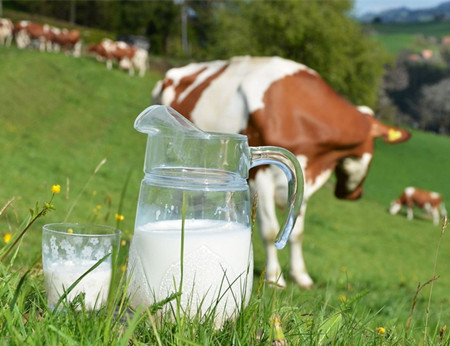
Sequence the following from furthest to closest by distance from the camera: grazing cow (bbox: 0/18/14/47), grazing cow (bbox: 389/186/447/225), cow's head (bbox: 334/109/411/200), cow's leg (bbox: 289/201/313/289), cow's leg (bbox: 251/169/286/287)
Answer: grazing cow (bbox: 0/18/14/47) → grazing cow (bbox: 389/186/447/225) → cow's head (bbox: 334/109/411/200) → cow's leg (bbox: 289/201/313/289) → cow's leg (bbox: 251/169/286/287)

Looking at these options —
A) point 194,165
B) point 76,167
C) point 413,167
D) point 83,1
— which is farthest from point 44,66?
point 83,1

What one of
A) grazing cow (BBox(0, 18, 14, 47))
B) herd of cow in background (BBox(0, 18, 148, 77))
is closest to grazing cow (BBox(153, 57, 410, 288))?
herd of cow in background (BBox(0, 18, 148, 77))

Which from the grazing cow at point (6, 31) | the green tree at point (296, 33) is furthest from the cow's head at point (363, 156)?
the grazing cow at point (6, 31)

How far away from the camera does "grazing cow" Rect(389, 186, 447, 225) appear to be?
2015 cm

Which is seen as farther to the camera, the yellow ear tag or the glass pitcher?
the yellow ear tag

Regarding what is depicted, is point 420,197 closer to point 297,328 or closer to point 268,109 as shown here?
point 268,109

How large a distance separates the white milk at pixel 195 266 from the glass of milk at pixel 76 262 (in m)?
0.12

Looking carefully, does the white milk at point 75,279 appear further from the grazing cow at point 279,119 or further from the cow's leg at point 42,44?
the cow's leg at point 42,44

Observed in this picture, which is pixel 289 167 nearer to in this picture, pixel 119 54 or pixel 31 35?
pixel 119 54

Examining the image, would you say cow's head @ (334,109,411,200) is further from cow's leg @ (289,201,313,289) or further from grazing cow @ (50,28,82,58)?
grazing cow @ (50,28,82,58)

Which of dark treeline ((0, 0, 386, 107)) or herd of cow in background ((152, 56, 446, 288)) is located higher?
dark treeline ((0, 0, 386, 107))

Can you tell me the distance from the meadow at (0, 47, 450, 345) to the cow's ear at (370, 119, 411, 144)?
1266mm

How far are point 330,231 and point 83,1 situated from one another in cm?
5605

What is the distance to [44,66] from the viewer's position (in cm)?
2295
